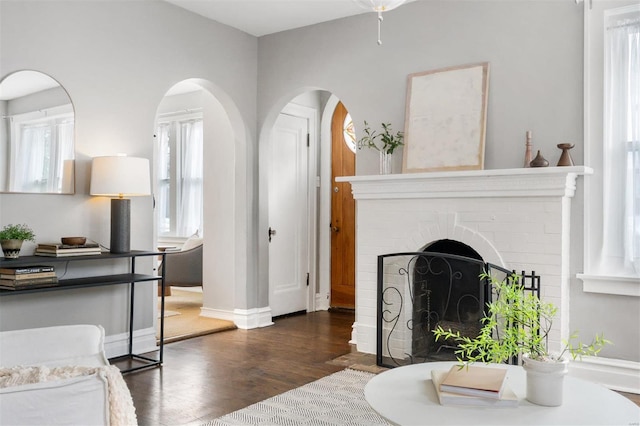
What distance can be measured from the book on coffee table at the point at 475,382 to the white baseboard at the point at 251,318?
3.31m

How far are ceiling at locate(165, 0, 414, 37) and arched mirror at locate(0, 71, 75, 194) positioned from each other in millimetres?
1326

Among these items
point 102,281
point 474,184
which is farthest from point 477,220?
point 102,281

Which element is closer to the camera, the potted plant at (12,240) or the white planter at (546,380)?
the white planter at (546,380)

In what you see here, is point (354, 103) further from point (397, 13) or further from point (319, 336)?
point (319, 336)

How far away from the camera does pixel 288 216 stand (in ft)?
19.1

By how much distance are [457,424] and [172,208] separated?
660 cm

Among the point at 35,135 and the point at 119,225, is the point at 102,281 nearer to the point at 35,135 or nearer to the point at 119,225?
the point at 119,225

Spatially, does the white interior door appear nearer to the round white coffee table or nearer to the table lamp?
the table lamp

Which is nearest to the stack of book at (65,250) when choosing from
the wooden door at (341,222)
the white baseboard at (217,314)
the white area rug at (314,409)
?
the white area rug at (314,409)

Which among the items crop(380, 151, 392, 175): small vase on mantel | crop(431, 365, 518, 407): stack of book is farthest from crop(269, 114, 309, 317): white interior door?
crop(431, 365, 518, 407): stack of book

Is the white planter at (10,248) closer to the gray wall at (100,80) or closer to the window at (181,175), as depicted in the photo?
the gray wall at (100,80)

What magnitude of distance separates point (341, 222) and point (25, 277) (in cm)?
343

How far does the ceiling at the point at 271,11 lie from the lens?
14.7 feet

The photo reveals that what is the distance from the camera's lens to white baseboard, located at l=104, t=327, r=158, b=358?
13.4 ft
